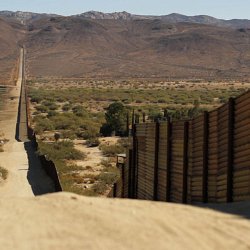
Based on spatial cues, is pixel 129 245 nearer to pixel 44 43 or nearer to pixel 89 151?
pixel 89 151

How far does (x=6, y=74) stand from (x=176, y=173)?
11805 centimetres

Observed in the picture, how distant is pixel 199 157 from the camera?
9336mm

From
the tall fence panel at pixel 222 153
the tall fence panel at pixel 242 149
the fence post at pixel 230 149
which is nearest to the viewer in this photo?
the tall fence panel at pixel 242 149

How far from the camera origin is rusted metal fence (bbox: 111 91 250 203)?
312 inches

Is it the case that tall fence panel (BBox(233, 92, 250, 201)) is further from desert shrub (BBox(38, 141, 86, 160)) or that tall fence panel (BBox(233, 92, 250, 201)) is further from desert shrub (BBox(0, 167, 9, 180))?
desert shrub (BBox(38, 141, 86, 160))

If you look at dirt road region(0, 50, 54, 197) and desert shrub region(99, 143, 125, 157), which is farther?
desert shrub region(99, 143, 125, 157)

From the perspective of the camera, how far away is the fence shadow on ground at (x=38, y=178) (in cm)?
2000

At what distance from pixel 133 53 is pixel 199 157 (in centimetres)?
15855

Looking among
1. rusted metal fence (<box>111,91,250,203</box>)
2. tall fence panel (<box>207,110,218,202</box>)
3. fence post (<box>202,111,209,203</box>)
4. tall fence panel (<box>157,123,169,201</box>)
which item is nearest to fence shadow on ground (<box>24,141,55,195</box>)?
rusted metal fence (<box>111,91,250,203</box>)

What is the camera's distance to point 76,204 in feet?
21.4

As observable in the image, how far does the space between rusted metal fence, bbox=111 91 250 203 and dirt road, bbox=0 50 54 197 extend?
7.31 m

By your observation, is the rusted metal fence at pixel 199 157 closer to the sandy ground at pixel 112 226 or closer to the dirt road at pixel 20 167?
the sandy ground at pixel 112 226

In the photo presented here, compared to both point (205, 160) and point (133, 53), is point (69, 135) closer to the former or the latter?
point (205, 160)

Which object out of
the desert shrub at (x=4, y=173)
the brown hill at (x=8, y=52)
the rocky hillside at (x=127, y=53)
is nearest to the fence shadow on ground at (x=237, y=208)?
the desert shrub at (x=4, y=173)
